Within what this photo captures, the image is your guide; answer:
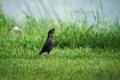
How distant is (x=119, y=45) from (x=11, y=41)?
129 inches

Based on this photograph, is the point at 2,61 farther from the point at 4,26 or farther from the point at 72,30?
the point at 4,26

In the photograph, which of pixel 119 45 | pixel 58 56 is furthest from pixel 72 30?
pixel 58 56

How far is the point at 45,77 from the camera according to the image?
834 centimetres

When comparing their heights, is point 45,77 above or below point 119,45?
above

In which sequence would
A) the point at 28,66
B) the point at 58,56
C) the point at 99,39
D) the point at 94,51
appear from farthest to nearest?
the point at 99,39 → the point at 94,51 → the point at 58,56 → the point at 28,66

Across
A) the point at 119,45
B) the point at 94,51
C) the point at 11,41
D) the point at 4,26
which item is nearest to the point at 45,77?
the point at 94,51

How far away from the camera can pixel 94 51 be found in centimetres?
1227

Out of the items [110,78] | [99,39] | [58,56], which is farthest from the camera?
[99,39]

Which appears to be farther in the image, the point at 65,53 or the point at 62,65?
the point at 65,53

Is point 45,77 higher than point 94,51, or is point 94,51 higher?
point 45,77

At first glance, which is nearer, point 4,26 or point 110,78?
point 110,78

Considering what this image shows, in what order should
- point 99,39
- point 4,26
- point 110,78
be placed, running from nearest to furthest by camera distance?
1. point 110,78
2. point 99,39
3. point 4,26

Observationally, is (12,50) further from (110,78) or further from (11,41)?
(110,78)

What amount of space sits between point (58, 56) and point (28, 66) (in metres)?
1.66
